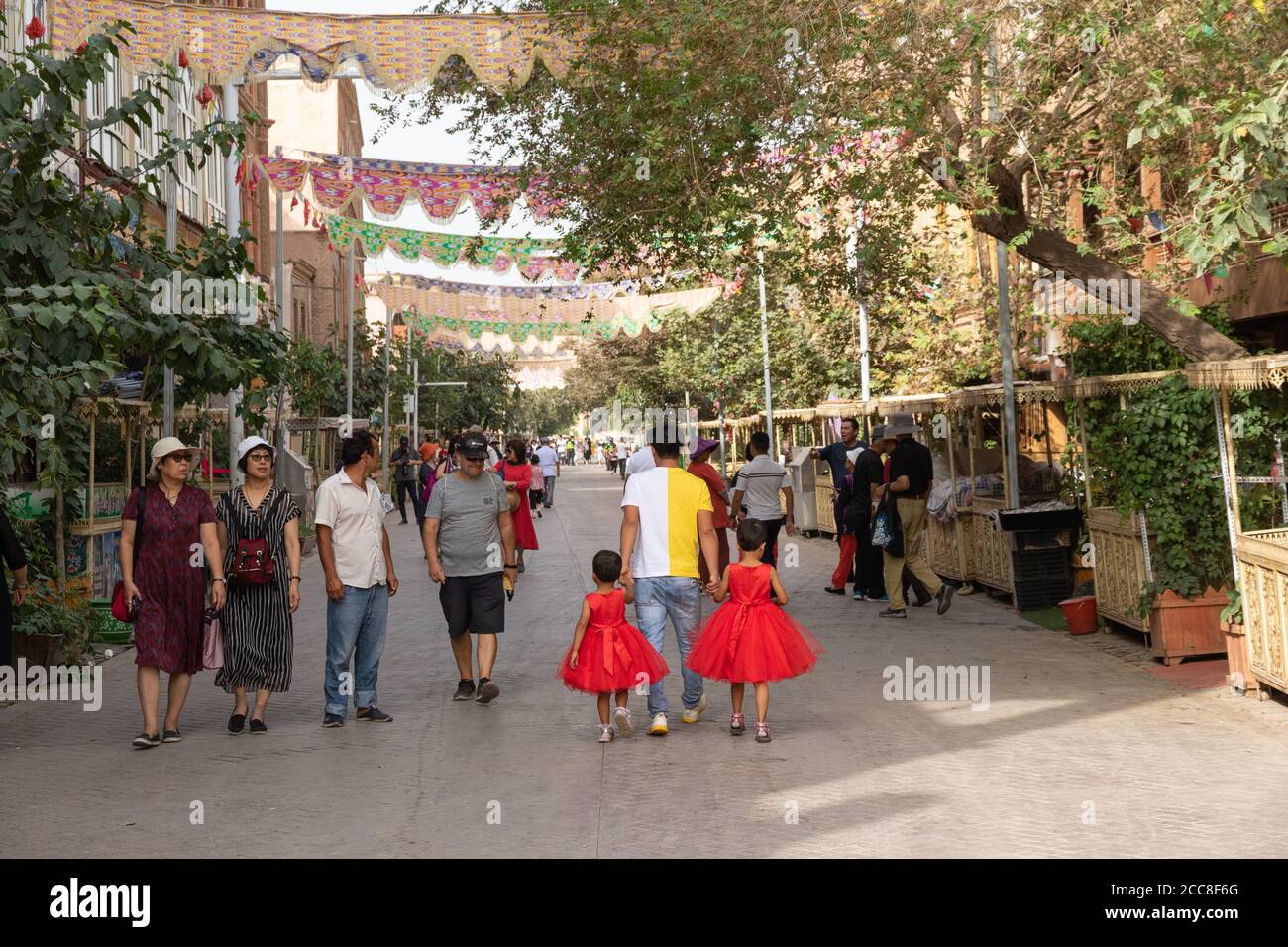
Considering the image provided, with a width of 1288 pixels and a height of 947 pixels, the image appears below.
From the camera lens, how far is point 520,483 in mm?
19547

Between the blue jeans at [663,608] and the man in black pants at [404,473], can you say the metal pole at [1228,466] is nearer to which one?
the blue jeans at [663,608]

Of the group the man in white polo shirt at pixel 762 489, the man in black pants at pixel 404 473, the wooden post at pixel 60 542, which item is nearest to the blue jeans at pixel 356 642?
the wooden post at pixel 60 542

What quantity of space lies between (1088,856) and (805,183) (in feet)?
31.1

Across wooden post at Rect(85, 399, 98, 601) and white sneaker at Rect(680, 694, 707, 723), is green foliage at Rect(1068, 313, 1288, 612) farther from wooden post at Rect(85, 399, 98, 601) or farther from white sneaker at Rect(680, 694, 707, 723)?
wooden post at Rect(85, 399, 98, 601)

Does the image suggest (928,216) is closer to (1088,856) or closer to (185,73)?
(185,73)

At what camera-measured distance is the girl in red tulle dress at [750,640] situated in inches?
338

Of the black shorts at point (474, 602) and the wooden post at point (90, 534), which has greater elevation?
the wooden post at point (90, 534)

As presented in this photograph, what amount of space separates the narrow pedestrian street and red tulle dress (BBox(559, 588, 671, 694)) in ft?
1.24

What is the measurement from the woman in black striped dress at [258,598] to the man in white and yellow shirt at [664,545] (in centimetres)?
207

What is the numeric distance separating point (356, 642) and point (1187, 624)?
609 cm

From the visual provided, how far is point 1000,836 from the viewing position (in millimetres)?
6234

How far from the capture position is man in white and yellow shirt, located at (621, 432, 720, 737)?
8.84m

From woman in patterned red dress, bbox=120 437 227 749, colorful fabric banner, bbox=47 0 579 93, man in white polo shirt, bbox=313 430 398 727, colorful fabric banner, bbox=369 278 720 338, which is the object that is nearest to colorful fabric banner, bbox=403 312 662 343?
colorful fabric banner, bbox=369 278 720 338

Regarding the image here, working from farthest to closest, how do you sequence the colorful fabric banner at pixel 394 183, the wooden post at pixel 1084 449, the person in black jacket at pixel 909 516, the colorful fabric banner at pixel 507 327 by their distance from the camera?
the colorful fabric banner at pixel 507 327, the colorful fabric banner at pixel 394 183, the person in black jacket at pixel 909 516, the wooden post at pixel 1084 449
